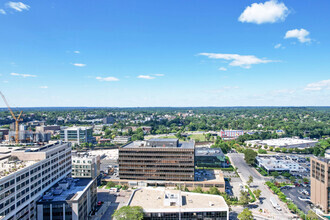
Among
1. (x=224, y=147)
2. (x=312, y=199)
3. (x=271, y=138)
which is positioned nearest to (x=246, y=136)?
(x=271, y=138)

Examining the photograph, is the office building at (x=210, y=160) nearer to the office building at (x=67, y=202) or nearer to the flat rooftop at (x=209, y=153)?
the flat rooftop at (x=209, y=153)

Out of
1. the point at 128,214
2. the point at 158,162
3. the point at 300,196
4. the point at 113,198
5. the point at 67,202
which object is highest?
the point at 158,162

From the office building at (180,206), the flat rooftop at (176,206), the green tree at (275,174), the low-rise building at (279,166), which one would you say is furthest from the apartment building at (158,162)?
the low-rise building at (279,166)

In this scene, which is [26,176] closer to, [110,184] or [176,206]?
[176,206]

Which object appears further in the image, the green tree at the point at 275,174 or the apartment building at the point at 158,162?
the green tree at the point at 275,174

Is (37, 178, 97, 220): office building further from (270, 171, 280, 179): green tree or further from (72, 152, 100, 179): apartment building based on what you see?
(270, 171, 280, 179): green tree

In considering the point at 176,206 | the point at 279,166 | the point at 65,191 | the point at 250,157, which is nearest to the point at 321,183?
the point at 279,166
